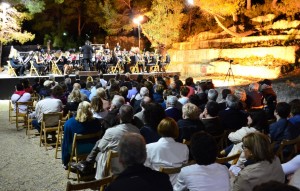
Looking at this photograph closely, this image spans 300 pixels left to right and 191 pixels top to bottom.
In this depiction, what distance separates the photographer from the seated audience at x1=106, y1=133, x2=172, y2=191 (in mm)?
2467

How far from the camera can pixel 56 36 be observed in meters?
29.8

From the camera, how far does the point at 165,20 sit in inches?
1048

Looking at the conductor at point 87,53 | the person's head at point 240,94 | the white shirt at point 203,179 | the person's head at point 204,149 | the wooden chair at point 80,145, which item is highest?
the conductor at point 87,53

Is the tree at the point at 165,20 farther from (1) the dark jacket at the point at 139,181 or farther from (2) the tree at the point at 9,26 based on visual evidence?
(1) the dark jacket at the point at 139,181

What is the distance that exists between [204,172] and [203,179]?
57 mm

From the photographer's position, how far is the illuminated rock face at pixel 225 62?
18.1 m

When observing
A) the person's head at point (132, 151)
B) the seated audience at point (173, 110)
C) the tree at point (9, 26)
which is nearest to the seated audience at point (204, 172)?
the person's head at point (132, 151)

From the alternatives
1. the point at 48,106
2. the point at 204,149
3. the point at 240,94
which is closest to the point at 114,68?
the point at 48,106

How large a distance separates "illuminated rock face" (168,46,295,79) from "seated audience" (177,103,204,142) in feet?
43.4

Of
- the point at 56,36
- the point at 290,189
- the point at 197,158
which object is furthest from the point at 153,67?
the point at 290,189

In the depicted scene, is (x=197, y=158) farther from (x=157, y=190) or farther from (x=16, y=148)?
(x=16, y=148)

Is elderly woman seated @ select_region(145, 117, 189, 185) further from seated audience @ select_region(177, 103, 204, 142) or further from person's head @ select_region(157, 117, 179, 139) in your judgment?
seated audience @ select_region(177, 103, 204, 142)

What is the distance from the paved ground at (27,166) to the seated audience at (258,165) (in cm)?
305

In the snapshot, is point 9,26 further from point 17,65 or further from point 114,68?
point 114,68
